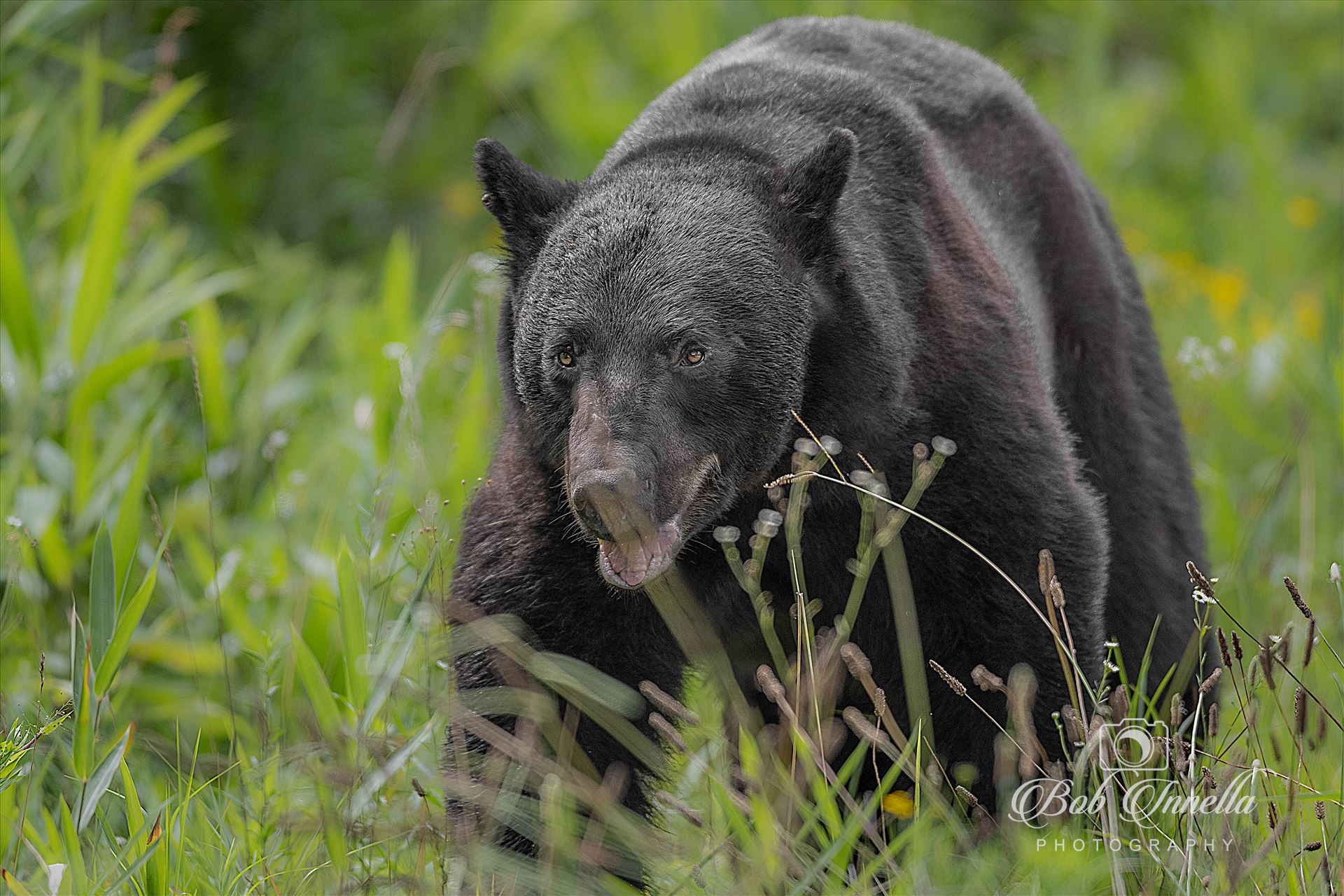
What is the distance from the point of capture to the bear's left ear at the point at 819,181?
3094 millimetres

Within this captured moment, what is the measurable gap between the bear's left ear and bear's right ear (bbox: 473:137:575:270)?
0.49m

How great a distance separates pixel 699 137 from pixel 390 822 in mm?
1554

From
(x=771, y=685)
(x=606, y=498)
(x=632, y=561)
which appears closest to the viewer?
(x=771, y=685)

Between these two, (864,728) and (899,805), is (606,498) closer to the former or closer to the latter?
(864,728)

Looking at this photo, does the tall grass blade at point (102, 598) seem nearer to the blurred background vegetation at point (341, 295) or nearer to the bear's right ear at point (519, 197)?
the blurred background vegetation at point (341, 295)

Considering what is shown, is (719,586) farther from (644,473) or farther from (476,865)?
(476,865)

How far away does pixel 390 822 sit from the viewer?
3.23m

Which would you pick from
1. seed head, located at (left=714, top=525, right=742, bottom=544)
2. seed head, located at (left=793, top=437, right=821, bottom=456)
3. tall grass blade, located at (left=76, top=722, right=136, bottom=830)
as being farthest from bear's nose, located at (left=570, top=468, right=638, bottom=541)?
tall grass blade, located at (left=76, top=722, right=136, bottom=830)

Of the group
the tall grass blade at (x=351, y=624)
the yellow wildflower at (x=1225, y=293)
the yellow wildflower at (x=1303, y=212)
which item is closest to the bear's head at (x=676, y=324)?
the tall grass blade at (x=351, y=624)

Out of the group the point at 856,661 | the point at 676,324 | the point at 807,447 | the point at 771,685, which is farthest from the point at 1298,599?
the point at 676,324

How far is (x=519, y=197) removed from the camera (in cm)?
335

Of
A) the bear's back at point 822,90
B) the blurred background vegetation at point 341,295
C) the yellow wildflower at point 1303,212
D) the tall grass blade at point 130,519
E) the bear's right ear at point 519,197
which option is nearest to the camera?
the bear's right ear at point 519,197

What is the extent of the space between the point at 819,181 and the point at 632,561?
845mm

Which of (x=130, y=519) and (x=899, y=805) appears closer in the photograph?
(x=899, y=805)
